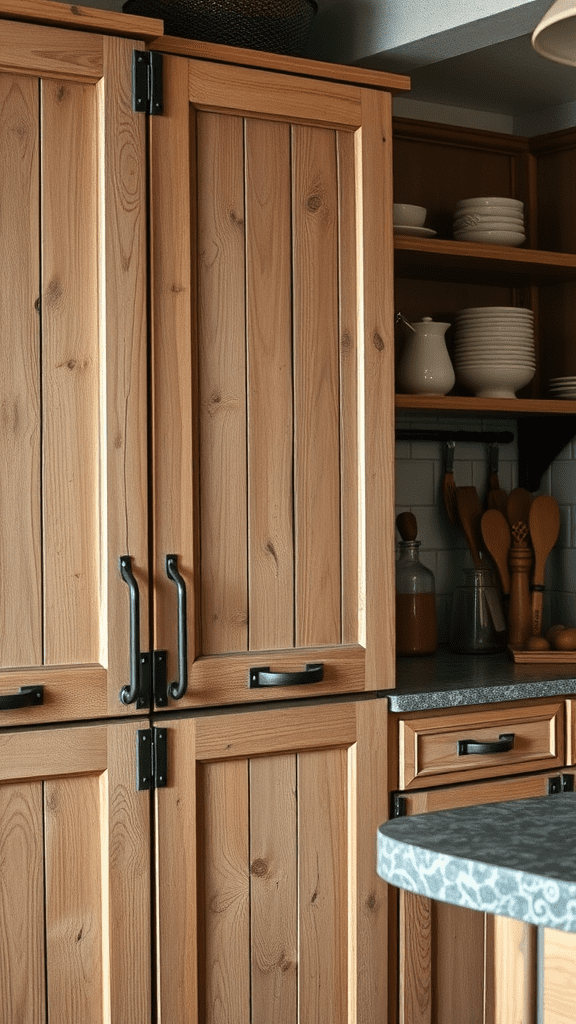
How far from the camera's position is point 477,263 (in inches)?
119

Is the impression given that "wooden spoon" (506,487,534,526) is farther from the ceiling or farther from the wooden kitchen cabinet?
the ceiling

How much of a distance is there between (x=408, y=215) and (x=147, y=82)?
87 cm

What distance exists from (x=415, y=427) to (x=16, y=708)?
1.52 meters

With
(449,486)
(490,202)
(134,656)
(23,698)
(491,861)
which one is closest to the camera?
(491,861)

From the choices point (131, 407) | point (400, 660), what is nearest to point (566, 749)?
point (400, 660)

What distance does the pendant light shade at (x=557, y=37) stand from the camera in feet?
4.48

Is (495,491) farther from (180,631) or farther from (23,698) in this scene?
(23,698)

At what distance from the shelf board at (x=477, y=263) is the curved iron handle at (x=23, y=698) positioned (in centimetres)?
131

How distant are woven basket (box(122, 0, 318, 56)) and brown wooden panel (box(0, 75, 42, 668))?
1.40 ft

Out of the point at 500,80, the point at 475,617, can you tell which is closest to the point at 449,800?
the point at 475,617

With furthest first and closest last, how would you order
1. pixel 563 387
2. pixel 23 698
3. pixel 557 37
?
1. pixel 563 387
2. pixel 23 698
3. pixel 557 37

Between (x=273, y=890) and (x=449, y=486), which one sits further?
(x=449, y=486)

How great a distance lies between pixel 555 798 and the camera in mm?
1566

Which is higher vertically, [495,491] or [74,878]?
[495,491]
